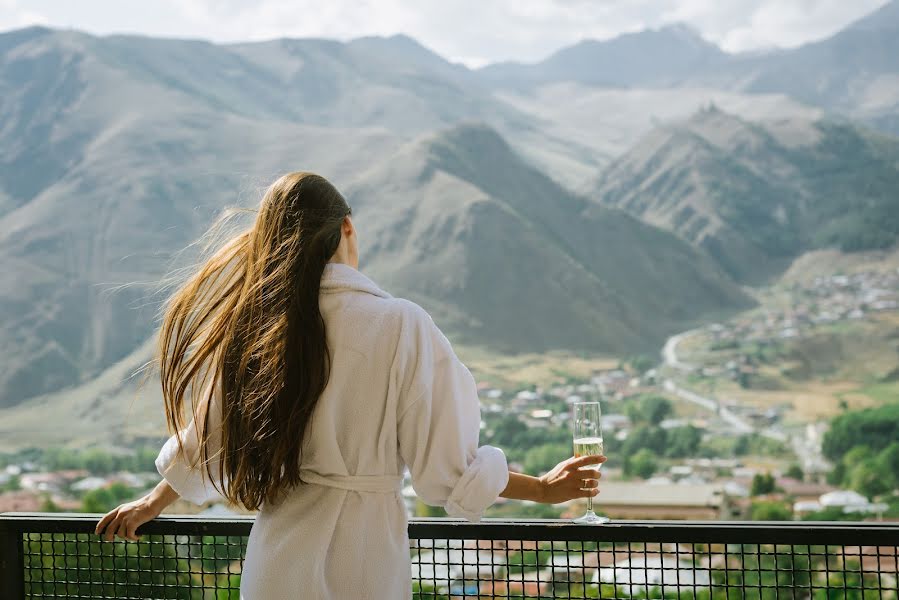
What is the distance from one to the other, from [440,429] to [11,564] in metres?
0.94

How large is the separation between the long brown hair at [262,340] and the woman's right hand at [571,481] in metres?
Result: 0.36

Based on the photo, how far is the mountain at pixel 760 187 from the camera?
5972cm

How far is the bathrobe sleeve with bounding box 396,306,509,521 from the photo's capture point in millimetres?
1269

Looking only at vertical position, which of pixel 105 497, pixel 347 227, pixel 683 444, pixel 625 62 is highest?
pixel 625 62

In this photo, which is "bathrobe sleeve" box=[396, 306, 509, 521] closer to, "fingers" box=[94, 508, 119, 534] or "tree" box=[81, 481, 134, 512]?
"fingers" box=[94, 508, 119, 534]

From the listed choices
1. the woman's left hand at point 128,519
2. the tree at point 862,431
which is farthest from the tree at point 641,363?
the woman's left hand at point 128,519

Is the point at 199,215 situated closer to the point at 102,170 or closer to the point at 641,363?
the point at 102,170

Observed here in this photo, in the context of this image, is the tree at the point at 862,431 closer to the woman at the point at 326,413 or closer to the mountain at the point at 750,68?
the woman at the point at 326,413

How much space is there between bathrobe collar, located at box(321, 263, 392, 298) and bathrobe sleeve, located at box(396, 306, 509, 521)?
0.24 ft

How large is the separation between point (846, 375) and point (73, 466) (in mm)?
35530

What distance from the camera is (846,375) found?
150ft

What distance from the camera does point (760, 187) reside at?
65312 millimetres

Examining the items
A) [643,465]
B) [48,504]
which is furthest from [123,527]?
[643,465]

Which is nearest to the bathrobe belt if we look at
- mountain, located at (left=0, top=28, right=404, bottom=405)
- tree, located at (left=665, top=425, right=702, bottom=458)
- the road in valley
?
tree, located at (left=665, top=425, right=702, bottom=458)
